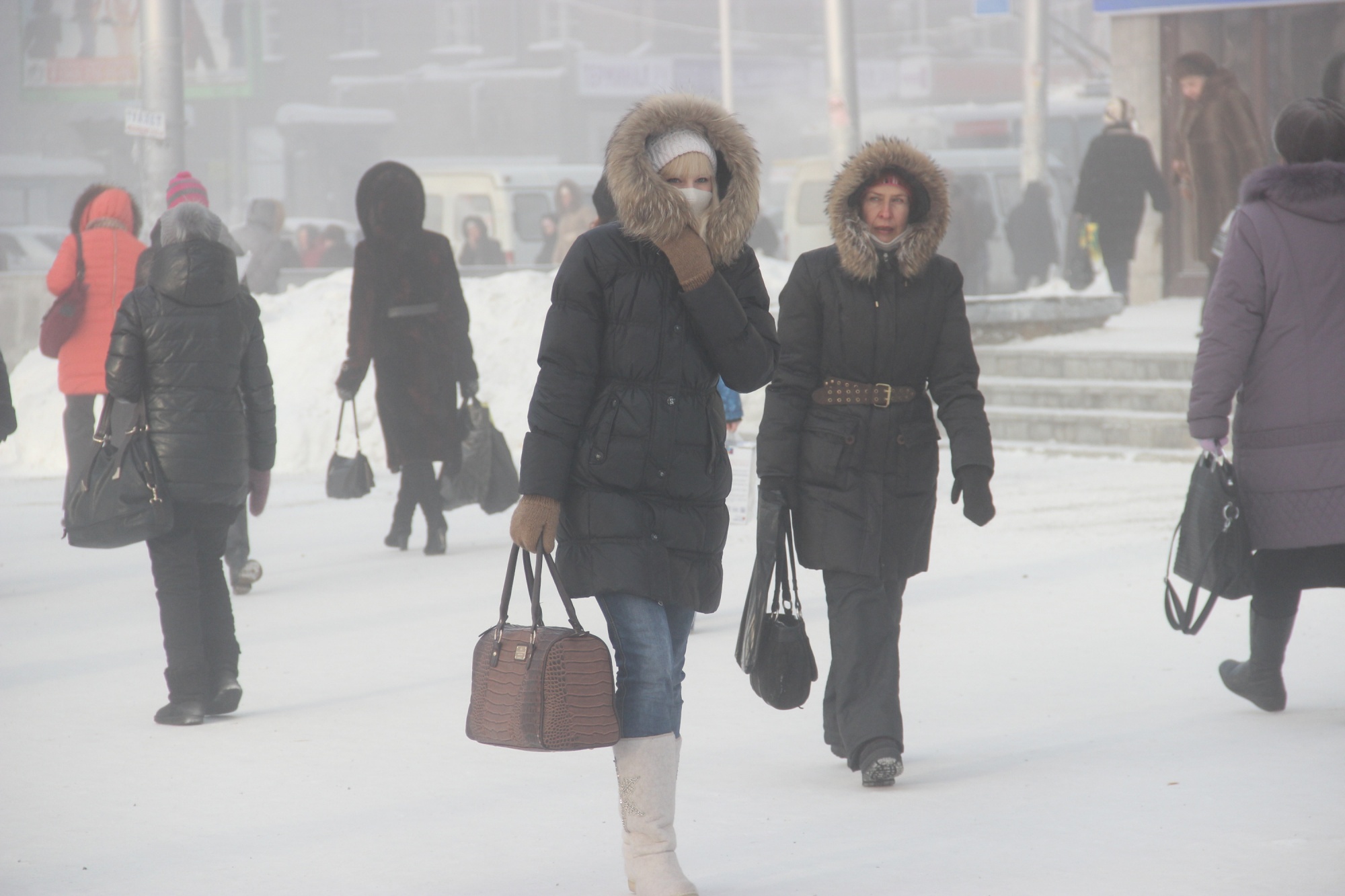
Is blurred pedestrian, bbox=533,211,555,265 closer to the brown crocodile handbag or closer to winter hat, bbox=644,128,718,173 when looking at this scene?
winter hat, bbox=644,128,718,173

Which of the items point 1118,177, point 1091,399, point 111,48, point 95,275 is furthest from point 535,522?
point 111,48

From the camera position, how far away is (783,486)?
4.36m

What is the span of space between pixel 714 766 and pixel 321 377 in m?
8.62

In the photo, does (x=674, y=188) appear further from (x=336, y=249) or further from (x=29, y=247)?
(x=29, y=247)

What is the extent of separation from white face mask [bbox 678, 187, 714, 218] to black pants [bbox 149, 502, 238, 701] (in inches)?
91.1

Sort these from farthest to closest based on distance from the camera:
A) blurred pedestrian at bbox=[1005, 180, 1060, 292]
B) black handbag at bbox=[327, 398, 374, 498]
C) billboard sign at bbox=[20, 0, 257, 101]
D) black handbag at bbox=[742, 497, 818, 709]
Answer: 1. billboard sign at bbox=[20, 0, 257, 101]
2. blurred pedestrian at bbox=[1005, 180, 1060, 292]
3. black handbag at bbox=[327, 398, 374, 498]
4. black handbag at bbox=[742, 497, 818, 709]

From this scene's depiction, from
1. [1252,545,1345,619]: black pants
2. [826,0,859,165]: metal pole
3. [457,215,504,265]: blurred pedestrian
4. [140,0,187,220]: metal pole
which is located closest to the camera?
[1252,545,1345,619]: black pants

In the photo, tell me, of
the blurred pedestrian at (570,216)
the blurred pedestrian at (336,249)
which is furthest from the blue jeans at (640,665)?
the blurred pedestrian at (336,249)

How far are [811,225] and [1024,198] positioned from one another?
2.83m

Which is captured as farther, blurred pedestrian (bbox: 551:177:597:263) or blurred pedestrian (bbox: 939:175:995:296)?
blurred pedestrian (bbox: 939:175:995:296)

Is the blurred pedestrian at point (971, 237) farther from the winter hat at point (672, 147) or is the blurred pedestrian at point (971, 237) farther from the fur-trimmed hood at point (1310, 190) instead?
the winter hat at point (672, 147)

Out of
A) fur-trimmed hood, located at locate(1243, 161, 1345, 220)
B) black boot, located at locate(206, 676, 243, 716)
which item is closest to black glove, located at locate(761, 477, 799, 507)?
fur-trimmed hood, located at locate(1243, 161, 1345, 220)

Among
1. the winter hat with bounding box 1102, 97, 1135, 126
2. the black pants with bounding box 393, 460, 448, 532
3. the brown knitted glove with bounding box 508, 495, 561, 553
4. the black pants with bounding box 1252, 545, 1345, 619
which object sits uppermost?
the winter hat with bounding box 1102, 97, 1135, 126

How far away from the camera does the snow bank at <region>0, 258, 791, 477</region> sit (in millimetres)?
12125
